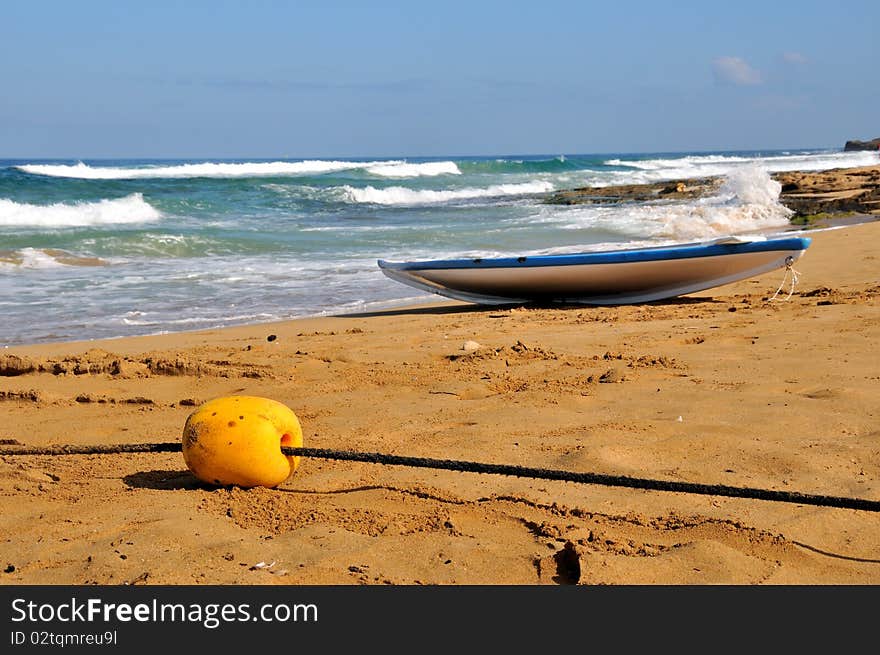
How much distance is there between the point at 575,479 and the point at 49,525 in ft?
6.08

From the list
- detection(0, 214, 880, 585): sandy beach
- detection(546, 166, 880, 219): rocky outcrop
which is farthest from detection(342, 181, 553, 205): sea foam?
Result: detection(0, 214, 880, 585): sandy beach

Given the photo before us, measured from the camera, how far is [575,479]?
135 inches

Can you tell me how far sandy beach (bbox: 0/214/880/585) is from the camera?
9.86 feet

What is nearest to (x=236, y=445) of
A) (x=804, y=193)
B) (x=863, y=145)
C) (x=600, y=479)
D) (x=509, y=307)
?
(x=600, y=479)

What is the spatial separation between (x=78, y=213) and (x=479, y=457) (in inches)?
867

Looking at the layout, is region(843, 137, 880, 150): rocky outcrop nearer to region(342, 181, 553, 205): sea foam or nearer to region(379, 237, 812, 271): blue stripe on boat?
region(342, 181, 553, 205): sea foam

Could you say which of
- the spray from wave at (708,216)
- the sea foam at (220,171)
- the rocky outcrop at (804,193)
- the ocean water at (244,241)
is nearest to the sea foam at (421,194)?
the ocean water at (244,241)

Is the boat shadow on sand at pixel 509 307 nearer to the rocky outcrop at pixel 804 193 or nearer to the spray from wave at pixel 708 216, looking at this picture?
the spray from wave at pixel 708 216

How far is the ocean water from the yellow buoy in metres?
4.97

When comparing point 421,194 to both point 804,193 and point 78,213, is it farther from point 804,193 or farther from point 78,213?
point 804,193

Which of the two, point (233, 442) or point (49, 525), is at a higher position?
point (233, 442)

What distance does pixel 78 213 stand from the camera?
23.9m
